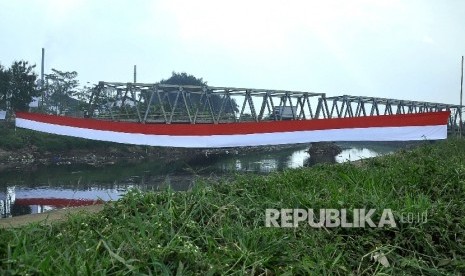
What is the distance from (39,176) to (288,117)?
691 inches

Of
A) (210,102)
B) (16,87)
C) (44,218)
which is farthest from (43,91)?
(44,218)

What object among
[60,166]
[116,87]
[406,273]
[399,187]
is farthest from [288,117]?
[406,273]

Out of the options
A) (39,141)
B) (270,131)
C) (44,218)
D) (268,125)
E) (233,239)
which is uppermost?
→ (268,125)

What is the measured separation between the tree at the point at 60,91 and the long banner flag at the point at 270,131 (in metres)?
31.5

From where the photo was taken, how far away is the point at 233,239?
316cm

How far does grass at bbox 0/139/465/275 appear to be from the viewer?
105 inches

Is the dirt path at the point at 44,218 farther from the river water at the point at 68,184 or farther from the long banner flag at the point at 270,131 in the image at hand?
the long banner flag at the point at 270,131

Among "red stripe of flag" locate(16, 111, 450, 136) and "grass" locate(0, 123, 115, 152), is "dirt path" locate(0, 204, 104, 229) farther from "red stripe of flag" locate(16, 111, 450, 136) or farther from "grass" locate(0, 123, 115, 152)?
"grass" locate(0, 123, 115, 152)

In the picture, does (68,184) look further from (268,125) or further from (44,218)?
(44,218)

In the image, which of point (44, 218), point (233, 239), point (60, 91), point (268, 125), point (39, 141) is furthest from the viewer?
point (60, 91)

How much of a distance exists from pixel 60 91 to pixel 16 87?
51.5 ft

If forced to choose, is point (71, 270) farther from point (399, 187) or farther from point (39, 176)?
point (39, 176)

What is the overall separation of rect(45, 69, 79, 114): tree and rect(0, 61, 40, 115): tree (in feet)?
43.2

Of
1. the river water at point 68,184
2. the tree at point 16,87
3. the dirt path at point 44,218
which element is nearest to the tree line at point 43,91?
the tree at point 16,87
